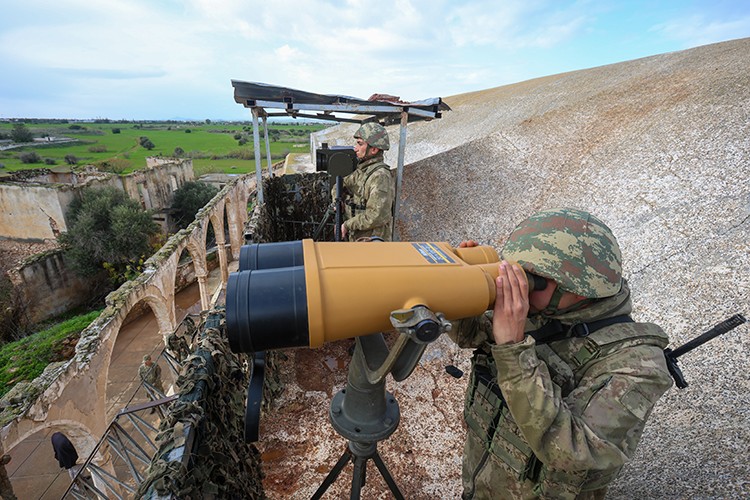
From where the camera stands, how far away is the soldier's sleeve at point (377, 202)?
4691 mm

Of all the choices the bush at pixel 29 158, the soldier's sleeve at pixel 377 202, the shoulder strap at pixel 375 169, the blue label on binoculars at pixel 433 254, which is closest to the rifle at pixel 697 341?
the blue label on binoculars at pixel 433 254

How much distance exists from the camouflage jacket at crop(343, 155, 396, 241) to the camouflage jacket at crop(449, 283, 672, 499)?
2.81 m

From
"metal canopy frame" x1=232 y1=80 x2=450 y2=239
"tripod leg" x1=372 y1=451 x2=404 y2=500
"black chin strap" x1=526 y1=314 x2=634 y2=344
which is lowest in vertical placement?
"tripod leg" x1=372 y1=451 x2=404 y2=500

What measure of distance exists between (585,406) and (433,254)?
87 centimetres

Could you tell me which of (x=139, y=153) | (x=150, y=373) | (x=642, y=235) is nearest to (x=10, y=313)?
(x=150, y=373)

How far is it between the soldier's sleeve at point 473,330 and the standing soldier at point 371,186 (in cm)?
275

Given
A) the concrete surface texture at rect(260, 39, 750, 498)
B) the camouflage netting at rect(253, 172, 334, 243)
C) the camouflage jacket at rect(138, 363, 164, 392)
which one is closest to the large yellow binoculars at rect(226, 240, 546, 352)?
the concrete surface texture at rect(260, 39, 750, 498)

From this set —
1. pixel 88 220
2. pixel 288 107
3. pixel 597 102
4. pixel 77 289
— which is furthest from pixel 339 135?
pixel 288 107

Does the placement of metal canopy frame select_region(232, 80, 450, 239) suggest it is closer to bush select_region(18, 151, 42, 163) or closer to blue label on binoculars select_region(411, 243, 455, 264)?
blue label on binoculars select_region(411, 243, 455, 264)

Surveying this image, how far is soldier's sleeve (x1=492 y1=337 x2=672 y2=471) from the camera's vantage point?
1.40 meters

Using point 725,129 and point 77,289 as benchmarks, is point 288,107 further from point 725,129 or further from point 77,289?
point 77,289

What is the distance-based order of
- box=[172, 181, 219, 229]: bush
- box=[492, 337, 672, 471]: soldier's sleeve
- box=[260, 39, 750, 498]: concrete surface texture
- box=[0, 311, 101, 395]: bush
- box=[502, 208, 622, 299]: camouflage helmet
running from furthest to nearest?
1. box=[172, 181, 219, 229]: bush
2. box=[0, 311, 101, 395]: bush
3. box=[260, 39, 750, 498]: concrete surface texture
4. box=[502, 208, 622, 299]: camouflage helmet
5. box=[492, 337, 672, 471]: soldier's sleeve

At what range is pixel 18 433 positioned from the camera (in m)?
5.73

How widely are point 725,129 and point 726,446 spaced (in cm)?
539
